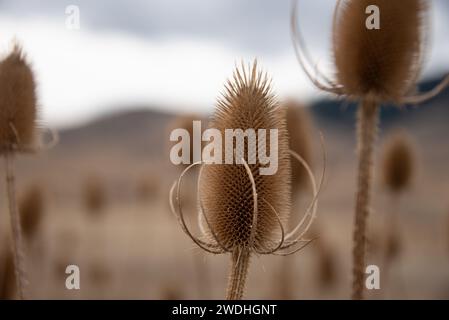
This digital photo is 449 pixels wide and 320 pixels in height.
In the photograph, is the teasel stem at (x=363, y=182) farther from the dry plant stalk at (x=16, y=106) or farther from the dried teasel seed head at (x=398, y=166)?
the dried teasel seed head at (x=398, y=166)

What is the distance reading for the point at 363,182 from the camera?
4.54 metres

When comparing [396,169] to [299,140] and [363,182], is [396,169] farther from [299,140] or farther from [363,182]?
[363,182]

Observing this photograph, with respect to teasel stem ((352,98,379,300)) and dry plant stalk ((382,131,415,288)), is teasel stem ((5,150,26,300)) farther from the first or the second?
dry plant stalk ((382,131,415,288))

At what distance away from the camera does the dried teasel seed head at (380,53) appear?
4578 millimetres

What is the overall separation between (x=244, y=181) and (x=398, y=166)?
5.91 m

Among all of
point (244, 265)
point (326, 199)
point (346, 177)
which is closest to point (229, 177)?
point (244, 265)

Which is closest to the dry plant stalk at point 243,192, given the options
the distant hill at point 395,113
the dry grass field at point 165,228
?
the dry grass field at point 165,228

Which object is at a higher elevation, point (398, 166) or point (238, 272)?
point (398, 166)

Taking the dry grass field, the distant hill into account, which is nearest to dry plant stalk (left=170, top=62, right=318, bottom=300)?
the dry grass field

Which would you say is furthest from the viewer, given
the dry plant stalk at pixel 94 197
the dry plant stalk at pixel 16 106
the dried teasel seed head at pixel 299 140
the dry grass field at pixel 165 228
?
the dry plant stalk at pixel 94 197

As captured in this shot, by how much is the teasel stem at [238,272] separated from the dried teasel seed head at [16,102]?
2.00 metres

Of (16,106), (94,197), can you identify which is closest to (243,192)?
(16,106)

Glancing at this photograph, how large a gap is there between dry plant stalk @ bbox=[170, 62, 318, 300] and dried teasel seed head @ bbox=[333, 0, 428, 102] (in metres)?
1.31

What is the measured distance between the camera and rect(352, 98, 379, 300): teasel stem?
4.38 meters
